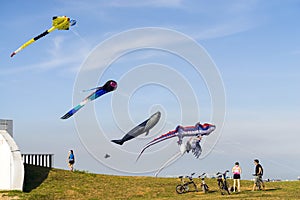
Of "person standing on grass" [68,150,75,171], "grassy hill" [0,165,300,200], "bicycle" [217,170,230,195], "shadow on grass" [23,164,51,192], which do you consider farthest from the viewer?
"person standing on grass" [68,150,75,171]

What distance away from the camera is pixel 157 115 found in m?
46.0

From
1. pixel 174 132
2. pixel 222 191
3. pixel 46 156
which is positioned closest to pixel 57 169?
pixel 46 156

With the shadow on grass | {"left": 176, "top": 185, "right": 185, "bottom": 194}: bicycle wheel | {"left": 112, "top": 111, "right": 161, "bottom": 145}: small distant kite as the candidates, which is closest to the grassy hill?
the shadow on grass

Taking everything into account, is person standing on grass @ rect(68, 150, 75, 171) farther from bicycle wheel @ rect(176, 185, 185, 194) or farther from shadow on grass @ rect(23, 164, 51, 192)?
bicycle wheel @ rect(176, 185, 185, 194)

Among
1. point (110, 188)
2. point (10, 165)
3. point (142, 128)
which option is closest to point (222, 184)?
point (110, 188)

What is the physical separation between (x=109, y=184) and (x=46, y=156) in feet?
28.1

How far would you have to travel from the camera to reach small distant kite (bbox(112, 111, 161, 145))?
46.3 meters

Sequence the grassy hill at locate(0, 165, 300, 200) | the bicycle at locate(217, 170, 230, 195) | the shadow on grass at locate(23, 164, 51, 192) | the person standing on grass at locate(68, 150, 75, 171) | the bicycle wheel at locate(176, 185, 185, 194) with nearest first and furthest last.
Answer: the grassy hill at locate(0, 165, 300, 200), the bicycle at locate(217, 170, 230, 195), the shadow on grass at locate(23, 164, 51, 192), the bicycle wheel at locate(176, 185, 185, 194), the person standing on grass at locate(68, 150, 75, 171)

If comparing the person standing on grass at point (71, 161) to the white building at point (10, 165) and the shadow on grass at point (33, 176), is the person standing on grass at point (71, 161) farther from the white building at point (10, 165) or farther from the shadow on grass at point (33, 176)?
the white building at point (10, 165)

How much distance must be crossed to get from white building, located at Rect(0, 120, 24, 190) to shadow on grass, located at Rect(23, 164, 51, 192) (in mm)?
854

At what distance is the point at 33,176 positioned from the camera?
41250 mm

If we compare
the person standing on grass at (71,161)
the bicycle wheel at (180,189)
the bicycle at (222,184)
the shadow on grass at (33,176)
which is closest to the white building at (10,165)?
the shadow on grass at (33,176)

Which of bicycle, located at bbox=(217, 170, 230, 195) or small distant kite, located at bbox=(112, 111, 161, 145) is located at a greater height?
small distant kite, located at bbox=(112, 111, 161, 145)

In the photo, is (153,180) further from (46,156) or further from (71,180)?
(46,156)
